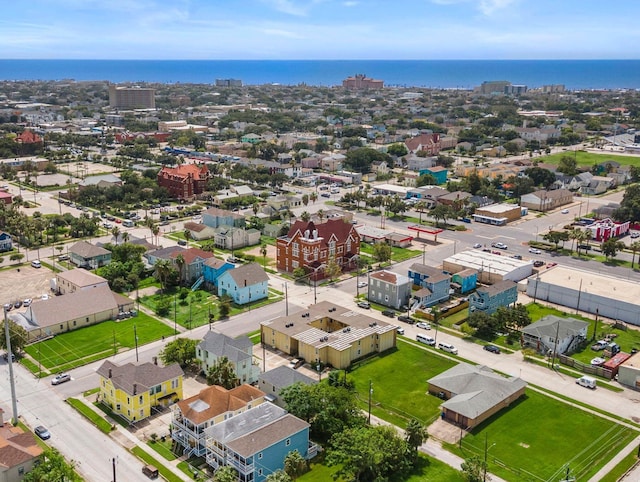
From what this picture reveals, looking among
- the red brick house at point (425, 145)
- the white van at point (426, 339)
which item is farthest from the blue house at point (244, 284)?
the red brick house at point (425, 145)

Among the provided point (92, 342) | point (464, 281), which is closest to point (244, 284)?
point (92, 342)

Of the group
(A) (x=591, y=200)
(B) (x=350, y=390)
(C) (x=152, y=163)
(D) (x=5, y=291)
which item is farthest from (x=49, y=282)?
(A) (x=591, y=200)

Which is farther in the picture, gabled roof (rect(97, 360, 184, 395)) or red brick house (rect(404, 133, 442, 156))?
red brick house (rect(404, 133, 442, 156))

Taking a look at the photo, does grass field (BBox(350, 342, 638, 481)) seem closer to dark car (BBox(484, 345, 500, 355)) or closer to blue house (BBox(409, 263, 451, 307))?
dark car (BBox(484, 345, 500, 355))

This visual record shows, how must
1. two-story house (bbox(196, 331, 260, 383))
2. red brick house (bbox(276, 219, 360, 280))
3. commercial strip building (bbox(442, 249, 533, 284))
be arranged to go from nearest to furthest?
1. two-story house (bbox(196, 331, 260, 383))
2. commercial strip building (bbox(442, 249, 533, 284))
3. red brick house (bbox(276, 219, 360, 280))

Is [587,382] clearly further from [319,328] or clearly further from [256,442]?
[256,442]

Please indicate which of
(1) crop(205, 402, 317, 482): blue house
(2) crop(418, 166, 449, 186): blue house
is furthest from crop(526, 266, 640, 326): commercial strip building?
(2) crop(418, 166, 449, 186): blue house
